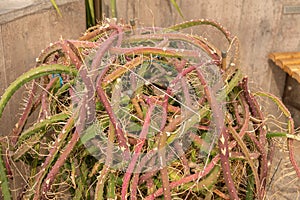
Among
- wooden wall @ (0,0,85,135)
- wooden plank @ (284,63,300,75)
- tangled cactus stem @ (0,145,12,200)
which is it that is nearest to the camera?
tangled cactus stem @ (0,145,12,200)

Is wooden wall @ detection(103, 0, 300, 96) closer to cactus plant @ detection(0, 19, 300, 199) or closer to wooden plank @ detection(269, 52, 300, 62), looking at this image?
wooden plank @ detection(269, 52, 300, 62)

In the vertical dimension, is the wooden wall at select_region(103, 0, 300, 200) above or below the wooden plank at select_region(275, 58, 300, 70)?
above

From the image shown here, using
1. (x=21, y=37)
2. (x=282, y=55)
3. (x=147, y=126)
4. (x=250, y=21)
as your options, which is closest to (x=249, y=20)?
(x=250, y=21)

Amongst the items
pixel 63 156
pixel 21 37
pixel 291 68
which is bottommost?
pixel 291 68

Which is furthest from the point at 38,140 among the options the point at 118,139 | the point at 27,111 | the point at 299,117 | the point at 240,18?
the point at 299,117

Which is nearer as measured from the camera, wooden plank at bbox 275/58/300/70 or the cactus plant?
the cactus plant

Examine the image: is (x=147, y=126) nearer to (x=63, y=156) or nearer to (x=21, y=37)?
(x=63, y=156)

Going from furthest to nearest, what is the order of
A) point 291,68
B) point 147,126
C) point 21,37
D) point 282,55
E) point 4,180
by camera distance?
point 282,55
point 291,68
point 21,37
point 4,180
point 147,126

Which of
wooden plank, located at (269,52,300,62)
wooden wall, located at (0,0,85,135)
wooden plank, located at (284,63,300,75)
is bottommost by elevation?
wooden plank, located at (284,63,300,75)

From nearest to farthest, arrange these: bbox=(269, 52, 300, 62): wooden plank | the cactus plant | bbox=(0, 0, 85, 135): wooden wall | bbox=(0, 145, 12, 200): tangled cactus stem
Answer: the cactus plant
bbox=(0, 145, 12, 200): tangled cactus stem
bbox=(0, 0, 85, 135): wooden wall
bbox=(269, 52, 300, 62): wooden plank

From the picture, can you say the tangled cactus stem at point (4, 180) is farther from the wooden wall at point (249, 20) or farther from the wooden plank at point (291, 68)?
the wooden plank at point (291, 68)

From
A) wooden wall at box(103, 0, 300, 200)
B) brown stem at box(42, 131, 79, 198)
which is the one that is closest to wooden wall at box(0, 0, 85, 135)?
brown stem at box(42, 131, 79, 198)

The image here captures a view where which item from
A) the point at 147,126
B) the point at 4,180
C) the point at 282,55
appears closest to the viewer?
the point at 147,126

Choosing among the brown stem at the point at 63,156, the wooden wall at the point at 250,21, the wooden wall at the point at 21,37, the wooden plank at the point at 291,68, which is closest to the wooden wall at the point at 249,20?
the wooden wall at the point at 250,21
